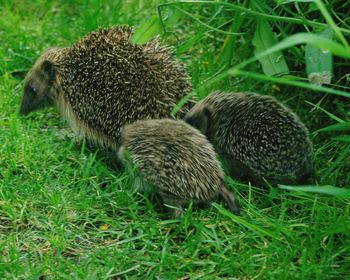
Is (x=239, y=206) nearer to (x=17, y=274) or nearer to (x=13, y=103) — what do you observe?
(x=17, y=274)

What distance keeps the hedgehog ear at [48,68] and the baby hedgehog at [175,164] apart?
4.12ft

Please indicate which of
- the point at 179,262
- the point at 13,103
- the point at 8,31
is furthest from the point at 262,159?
the point at 8,31

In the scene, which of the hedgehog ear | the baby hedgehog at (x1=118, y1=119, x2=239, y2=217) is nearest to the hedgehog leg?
the baby hedgehog at (x1=118, y1=119, x2=239, y2=217)

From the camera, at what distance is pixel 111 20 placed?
Answer: 701 centimetres

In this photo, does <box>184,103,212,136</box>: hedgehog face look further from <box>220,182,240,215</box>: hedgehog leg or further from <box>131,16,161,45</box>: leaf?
<box>131,16,161,45</box>: leaf

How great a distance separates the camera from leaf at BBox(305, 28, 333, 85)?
3.92 m

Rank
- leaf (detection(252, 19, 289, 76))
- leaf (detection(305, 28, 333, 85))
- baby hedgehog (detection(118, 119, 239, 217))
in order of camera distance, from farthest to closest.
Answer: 1. leaf (detection(252, 19, 289, 76))
2. baby hedgehog (detection(118, 119, 239, 217))
3. leaf (detection(305, 28, 333, 85))

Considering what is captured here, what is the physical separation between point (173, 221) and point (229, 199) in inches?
18.4

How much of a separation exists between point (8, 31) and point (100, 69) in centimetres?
215

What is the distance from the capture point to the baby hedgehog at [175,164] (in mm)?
4617

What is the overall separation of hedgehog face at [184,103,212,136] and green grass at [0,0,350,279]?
1.78 feet

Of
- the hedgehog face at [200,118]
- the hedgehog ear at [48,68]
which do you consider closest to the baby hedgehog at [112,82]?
the hedgehog ear at [48,68]

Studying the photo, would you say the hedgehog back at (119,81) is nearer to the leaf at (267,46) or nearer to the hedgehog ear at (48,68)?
the hedgehog ear at (48,68)

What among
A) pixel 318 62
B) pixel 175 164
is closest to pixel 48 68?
pixel 175 164
